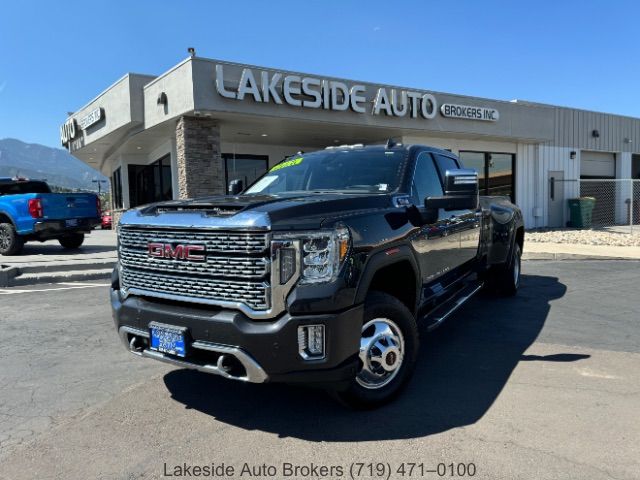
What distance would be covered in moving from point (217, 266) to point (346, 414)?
4.49ft

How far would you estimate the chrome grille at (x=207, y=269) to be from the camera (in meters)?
2.96

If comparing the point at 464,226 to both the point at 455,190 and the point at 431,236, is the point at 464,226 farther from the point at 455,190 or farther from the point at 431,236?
the point at 455,190

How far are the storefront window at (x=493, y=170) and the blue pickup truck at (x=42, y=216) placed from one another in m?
13.9

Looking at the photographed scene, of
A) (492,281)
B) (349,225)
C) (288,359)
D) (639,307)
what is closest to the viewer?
(288,359)

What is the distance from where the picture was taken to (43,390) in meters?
4.06

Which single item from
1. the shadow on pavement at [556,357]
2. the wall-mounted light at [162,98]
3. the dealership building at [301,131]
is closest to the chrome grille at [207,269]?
the shadow on pavement at [556,357]

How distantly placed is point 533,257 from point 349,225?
10329 millimetres

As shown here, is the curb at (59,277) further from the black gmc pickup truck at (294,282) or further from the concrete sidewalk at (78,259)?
the black gmc pickup truck at (294,282)

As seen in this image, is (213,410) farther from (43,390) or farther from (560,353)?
(560,353)

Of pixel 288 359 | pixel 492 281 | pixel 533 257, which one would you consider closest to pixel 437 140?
pixel 533 257

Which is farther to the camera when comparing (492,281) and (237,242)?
(492,281)

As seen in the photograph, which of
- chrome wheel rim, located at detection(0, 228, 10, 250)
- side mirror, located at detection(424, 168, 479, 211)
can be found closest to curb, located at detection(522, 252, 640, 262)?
side mirror, located at detection(424, 168, 479, 211)

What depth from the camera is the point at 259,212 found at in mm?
2984

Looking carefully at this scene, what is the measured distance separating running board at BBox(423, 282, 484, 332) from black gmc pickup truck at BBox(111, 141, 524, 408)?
3 centimetres
